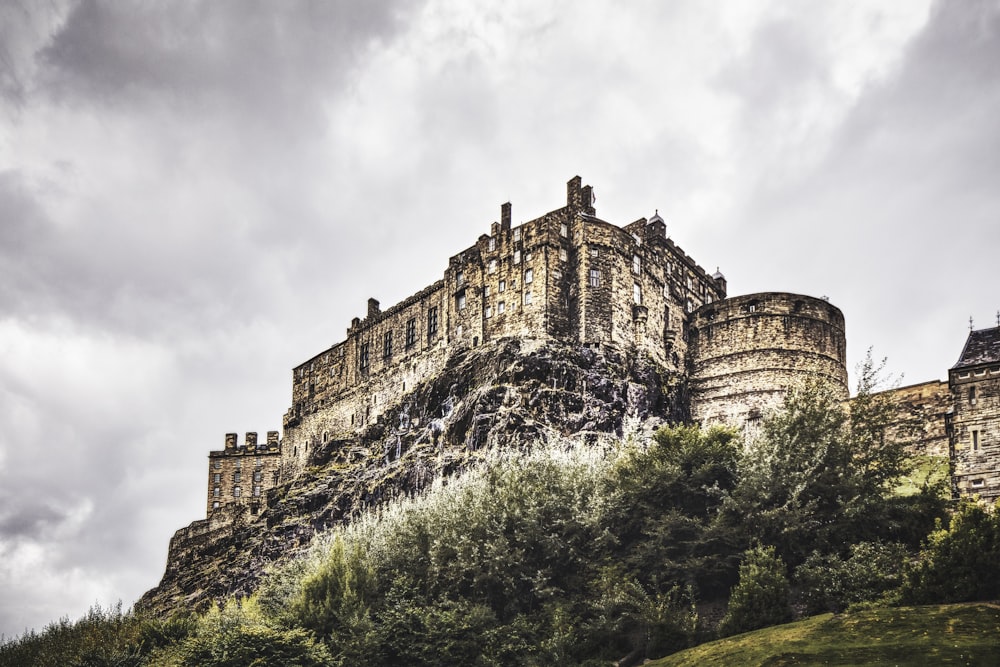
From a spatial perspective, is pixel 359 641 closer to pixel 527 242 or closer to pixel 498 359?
pixel 498 359

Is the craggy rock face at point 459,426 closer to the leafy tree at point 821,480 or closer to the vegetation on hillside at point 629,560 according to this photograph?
the vegetation on hillside at point 629,560

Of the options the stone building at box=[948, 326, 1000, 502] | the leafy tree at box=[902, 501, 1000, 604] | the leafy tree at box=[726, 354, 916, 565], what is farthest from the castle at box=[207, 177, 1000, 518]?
the leafy tree at box=[902, 501, 1000, 604]

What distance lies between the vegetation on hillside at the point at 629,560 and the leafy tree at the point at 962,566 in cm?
9

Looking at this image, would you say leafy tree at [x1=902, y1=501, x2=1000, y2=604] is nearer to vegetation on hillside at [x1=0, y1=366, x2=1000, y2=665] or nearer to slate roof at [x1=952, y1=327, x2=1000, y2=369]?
vegetation on hillside at [x1=0, y1=366, x2=1000, y2=665]

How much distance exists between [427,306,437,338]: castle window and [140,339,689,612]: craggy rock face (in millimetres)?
4946

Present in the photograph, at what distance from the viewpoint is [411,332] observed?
270ft

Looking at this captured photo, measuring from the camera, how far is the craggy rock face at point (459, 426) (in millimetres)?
62219

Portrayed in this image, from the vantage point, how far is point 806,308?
73.2 meters

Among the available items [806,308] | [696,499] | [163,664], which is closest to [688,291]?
[806,308]

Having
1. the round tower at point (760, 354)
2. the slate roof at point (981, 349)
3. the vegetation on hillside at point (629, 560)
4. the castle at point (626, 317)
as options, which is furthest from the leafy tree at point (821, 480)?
the round tower at point (760, 354)

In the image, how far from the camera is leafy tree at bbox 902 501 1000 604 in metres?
32.4

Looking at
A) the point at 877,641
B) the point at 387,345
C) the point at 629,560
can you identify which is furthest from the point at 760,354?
the point at 877,641

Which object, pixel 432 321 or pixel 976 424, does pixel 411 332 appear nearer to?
pixel 432 321

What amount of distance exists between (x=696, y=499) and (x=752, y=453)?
317cm
